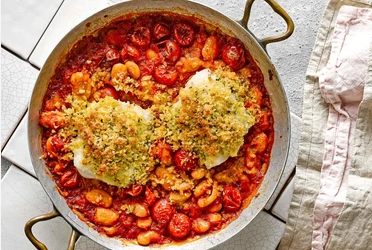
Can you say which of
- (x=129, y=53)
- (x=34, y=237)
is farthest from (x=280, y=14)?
(x=34, y=237)

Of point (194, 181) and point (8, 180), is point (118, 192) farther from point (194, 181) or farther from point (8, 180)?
point (8, 180)

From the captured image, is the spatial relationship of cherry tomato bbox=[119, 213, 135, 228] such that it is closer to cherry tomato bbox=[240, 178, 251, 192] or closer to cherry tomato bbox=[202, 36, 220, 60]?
cherry tomato bbox=[240, 178, 251, 192]

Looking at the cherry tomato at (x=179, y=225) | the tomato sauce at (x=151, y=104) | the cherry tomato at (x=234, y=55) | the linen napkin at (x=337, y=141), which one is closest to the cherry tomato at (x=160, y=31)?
the tomato sauce at (x=151, y=104)

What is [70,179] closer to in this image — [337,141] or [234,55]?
[234,55]

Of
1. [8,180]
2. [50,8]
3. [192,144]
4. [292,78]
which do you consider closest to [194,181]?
[192,144]

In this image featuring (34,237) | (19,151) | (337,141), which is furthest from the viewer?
(19,151)
